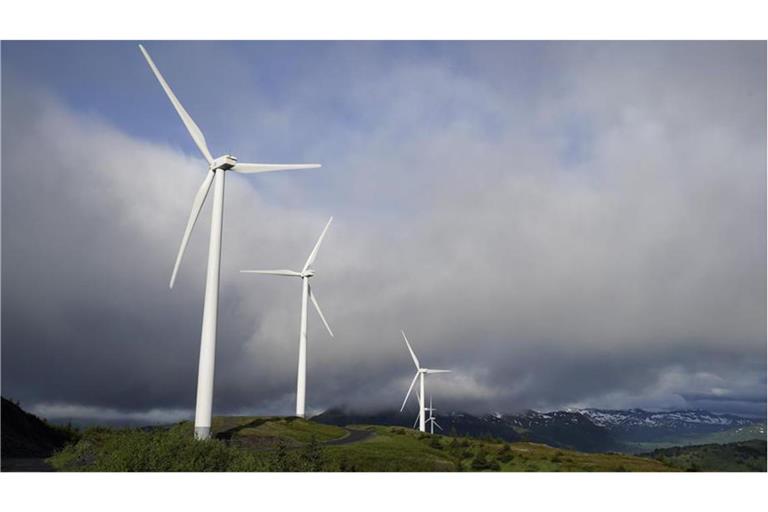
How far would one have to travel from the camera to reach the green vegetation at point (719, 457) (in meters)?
47.6

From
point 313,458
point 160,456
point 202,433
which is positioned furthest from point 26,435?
point 313,458

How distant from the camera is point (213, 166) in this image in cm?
6147

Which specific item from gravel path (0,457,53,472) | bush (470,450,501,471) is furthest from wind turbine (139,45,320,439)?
bush (470,450,501,471)

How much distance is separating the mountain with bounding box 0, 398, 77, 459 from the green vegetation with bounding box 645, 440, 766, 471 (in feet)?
181

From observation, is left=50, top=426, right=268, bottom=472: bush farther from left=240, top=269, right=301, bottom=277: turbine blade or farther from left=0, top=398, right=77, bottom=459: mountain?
left=240, top=269, right=301, bottom=277: turbine blade

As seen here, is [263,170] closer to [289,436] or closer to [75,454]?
[289,436]

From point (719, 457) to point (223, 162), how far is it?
171ft

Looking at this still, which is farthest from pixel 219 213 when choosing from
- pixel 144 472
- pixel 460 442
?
pixel 460 442

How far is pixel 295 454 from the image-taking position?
4875cm

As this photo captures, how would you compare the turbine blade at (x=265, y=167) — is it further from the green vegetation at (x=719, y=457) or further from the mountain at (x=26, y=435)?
the green vegetation at (x=719, y=457)

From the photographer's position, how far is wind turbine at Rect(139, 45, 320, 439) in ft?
176

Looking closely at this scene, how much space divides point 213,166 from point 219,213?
Answer: 550 centimetres

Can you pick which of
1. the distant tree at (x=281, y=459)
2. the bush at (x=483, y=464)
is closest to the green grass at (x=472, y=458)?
the bush at (x=483, y=464)

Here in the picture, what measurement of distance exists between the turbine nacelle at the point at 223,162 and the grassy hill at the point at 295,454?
2524 cm
